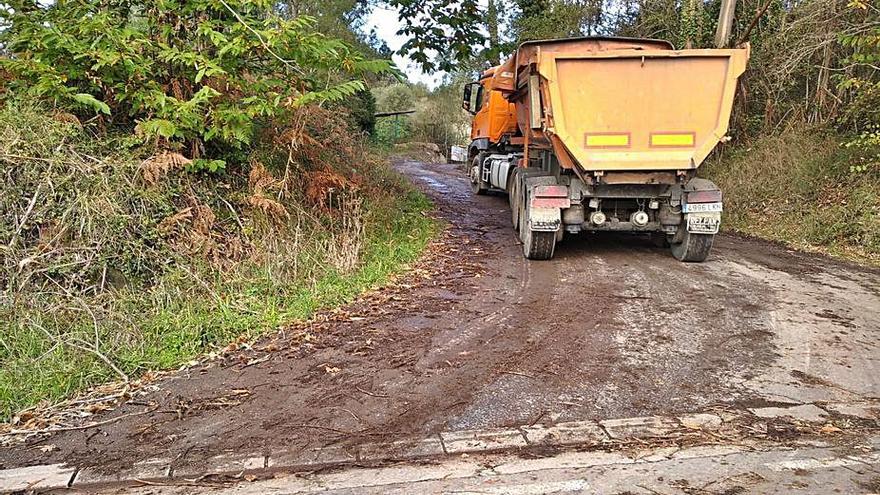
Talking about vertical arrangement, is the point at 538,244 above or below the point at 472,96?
below

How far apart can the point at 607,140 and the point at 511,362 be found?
12.1 ft

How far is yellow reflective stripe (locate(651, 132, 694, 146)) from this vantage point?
24.2ft

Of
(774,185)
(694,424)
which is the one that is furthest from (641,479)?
(774,185)

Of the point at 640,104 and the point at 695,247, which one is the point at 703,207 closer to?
the point at 695,247

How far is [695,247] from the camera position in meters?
8.03

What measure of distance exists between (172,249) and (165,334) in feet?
4.51

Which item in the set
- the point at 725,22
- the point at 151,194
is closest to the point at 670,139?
the point at 151,194

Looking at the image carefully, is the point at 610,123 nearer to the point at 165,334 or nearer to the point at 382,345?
the point at 382,345

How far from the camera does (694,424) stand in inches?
147

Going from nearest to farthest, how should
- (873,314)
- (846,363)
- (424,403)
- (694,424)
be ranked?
(694,424) → (424,403) → (846,363) → (873,314)

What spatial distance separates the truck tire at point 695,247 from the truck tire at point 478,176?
691 centimetres

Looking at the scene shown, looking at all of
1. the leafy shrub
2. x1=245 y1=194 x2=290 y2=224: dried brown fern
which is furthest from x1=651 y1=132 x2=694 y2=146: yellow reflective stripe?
x1=245 y1=194 x2=290 y2=224: dried brown fern

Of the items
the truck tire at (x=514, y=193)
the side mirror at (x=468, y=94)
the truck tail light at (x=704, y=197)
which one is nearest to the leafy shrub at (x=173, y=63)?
the truck tire at (x=514, y=193)

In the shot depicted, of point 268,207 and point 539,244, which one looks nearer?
point 268,207
